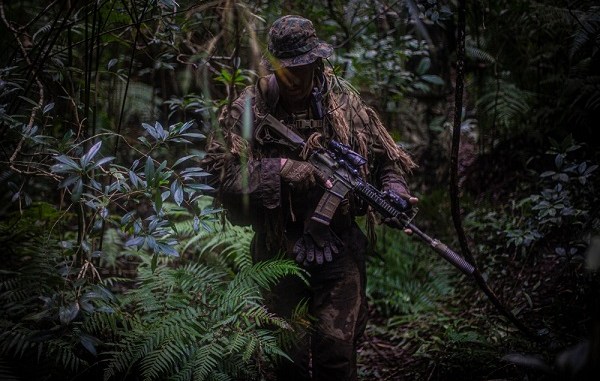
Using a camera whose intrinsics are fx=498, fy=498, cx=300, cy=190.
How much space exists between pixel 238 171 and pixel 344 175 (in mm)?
633

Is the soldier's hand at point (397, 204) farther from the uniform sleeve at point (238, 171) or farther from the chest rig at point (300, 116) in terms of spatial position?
the uniform sleeve at point (238, 171)

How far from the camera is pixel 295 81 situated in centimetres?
296

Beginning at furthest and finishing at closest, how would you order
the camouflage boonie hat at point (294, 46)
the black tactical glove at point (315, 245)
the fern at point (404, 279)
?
the fern at point (404, 279), the black tactical glove at point (315, 245), the camouflage boonie hat at point (294, 46)

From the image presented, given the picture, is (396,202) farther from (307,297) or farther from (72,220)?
(72,220)

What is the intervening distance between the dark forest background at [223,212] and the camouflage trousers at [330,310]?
7.5 inches

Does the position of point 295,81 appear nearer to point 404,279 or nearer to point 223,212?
point 223,212

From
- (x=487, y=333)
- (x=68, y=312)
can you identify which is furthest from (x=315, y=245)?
(x=487, y=333)

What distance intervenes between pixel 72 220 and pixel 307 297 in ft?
10.1

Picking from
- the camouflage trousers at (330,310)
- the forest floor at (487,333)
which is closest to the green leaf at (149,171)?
the camouflage trousers at (330,310)

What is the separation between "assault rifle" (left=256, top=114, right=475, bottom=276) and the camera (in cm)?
298

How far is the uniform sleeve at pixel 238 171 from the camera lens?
2.91 meters

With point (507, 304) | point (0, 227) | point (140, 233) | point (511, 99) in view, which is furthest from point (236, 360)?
point (511, 99)

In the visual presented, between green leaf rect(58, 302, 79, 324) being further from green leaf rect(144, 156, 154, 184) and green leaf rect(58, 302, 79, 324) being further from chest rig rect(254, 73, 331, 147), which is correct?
chest rig rect(254, 73, 331, 147)

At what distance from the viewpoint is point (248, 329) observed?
2.83 m
